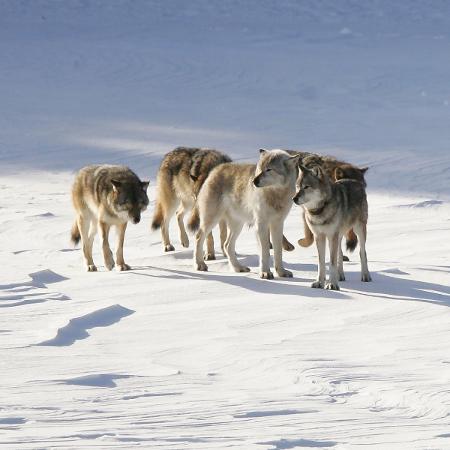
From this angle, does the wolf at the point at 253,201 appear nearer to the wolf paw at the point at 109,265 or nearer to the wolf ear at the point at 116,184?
the wolf ear at the point at 116,184

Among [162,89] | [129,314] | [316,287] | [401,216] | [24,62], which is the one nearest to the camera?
[129,314]

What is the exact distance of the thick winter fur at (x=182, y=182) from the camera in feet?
39.5

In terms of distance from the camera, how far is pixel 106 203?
37.1ft

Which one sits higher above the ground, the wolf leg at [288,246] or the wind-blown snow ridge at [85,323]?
the wolf leg at [288,246]

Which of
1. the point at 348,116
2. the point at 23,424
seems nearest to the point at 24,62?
the point at 348,116

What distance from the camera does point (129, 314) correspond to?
8.94 m

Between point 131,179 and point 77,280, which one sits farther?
point 131,179

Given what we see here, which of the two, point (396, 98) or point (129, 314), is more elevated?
point (396, 98)

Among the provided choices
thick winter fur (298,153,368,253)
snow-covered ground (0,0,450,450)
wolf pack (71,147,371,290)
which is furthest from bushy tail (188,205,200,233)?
thick winter fur (298,153,368,253)

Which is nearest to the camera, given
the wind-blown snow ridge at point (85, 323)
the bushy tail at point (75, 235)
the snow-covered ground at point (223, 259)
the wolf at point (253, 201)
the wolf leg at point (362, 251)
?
the snow-covered ground at point (223, 259)

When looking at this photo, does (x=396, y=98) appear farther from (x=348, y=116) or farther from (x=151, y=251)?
(x=151, y=251)

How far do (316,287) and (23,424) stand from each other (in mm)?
4419

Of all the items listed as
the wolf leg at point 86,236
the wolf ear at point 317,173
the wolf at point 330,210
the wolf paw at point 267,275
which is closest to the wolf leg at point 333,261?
the wolf at point 330,210

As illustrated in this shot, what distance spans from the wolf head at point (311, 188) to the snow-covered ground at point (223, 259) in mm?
794
